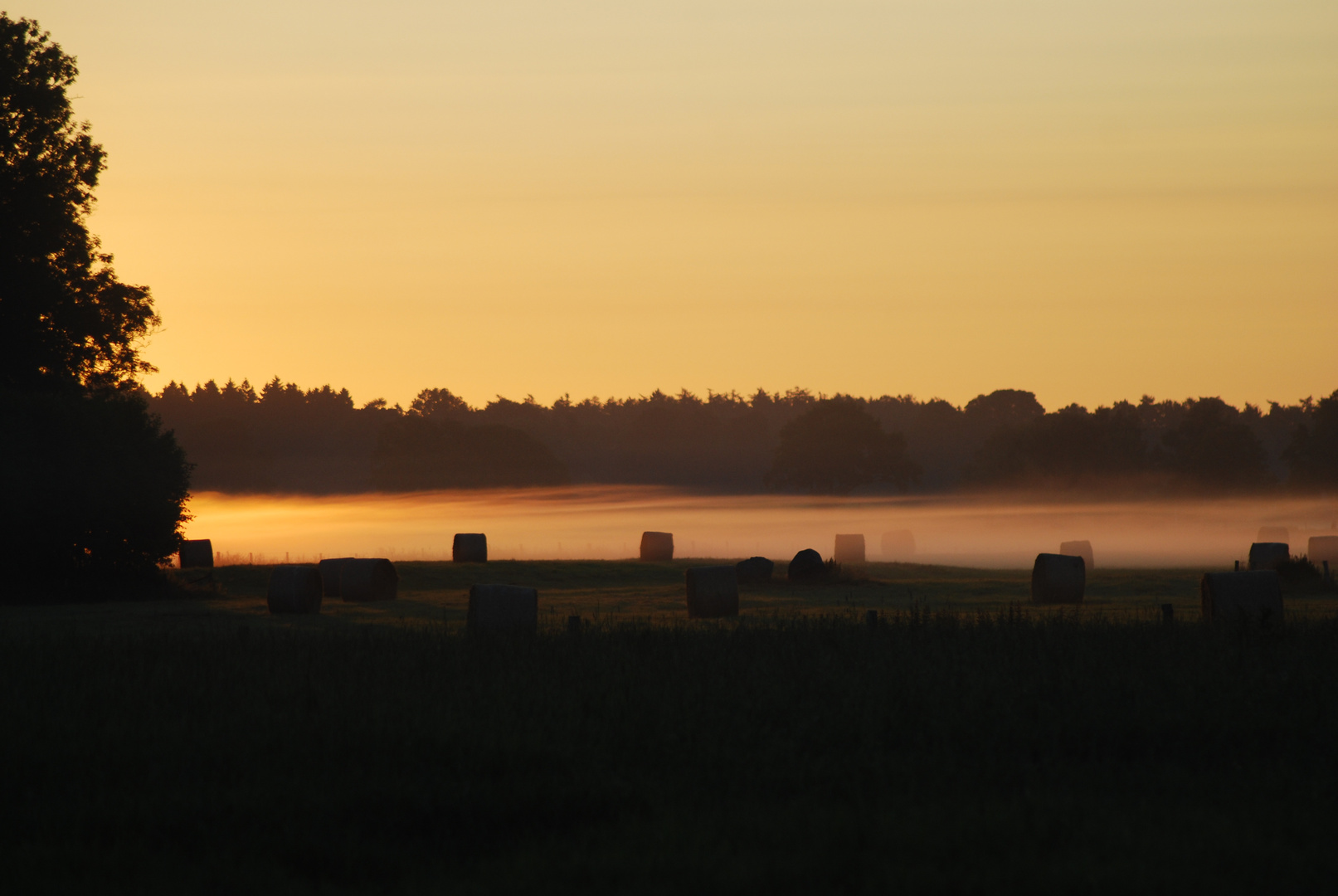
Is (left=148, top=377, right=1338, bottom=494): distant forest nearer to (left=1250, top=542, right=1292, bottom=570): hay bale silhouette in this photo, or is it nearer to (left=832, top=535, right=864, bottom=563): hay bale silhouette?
(left=832, top=535, right=864, bottom=563): hay bale silhouette

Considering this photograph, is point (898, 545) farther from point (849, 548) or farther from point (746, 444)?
point (746, 444)

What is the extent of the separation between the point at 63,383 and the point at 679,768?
31434 mm

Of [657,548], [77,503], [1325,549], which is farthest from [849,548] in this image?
[77,503]

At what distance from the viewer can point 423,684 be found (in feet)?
45.4

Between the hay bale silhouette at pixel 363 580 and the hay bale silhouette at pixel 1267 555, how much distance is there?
78.3ft

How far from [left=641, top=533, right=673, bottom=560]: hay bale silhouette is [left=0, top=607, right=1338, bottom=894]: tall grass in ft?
108

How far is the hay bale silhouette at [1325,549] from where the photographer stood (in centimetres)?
4362

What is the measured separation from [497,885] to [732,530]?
284 ft

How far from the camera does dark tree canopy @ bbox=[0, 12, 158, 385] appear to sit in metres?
35.2

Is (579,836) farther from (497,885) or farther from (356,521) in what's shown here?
(356,521)

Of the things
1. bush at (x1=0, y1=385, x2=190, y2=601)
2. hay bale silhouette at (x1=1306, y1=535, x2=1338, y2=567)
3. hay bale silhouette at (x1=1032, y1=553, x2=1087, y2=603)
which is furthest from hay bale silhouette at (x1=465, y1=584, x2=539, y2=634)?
hay bale silhouette at (x1=1306, y1=535, x2=1338, y2=567)

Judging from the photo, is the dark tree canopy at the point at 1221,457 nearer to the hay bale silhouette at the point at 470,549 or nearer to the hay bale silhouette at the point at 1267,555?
the hay bale silhouette at the point at 1267,555

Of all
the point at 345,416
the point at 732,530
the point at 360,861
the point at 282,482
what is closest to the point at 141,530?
the point at 360,861

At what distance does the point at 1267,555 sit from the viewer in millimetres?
35062
